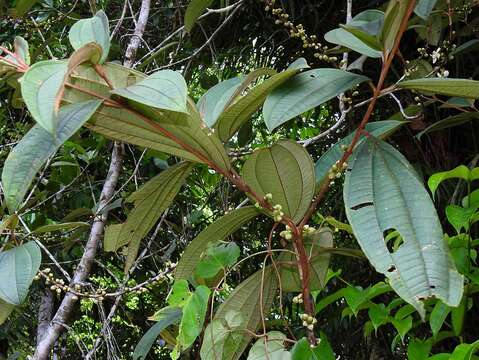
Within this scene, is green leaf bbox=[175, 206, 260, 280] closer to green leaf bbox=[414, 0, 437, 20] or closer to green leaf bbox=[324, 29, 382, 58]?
green leaf bbox=[324, 29, 382, 58]

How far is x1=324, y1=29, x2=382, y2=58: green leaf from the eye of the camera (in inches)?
27.0

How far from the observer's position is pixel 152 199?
0.83m

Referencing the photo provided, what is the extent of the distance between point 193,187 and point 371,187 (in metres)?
1.33

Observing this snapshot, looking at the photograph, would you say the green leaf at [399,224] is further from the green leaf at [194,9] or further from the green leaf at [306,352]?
the green leaf at [194,9]

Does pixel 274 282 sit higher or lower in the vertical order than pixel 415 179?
lower

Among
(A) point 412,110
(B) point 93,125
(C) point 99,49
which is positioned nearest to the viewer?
(C) point 99,49

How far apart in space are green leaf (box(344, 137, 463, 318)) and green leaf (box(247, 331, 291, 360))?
0.19 m

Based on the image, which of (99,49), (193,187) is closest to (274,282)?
(99,49)

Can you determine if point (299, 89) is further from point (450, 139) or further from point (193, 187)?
point (193, 187)

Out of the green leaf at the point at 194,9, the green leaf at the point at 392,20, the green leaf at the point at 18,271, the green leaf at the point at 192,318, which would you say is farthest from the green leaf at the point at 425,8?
the green leaf at the point at 18,271

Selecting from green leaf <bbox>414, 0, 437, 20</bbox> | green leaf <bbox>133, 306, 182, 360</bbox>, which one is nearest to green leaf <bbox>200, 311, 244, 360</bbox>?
green leaf <bbox>133, 306, 182, 360</bbox>

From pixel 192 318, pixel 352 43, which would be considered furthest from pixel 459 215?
→ pixel 192 318

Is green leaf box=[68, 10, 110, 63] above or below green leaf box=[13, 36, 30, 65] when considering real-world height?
above

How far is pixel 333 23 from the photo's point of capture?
1.79 metres
